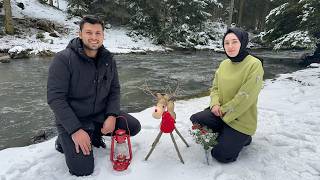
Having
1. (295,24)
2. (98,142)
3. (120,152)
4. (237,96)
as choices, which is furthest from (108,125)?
(295,24)

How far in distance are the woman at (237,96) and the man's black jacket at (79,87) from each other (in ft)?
4.34

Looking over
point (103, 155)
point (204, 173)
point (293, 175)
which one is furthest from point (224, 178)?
point (103, 155)

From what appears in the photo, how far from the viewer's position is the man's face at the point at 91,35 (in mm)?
3506

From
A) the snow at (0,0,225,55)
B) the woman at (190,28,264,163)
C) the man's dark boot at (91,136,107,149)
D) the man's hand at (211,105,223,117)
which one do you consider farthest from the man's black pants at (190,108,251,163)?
the snow at (0,0,225,55)

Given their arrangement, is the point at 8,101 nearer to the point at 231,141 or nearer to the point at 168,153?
the point at 168,153

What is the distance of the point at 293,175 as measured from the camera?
3486 mm

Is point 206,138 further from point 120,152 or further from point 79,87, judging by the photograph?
point 79,87

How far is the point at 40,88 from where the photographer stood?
347 inches

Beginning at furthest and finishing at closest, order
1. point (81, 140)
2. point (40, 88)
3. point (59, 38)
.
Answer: point (59, 38) < point (40, 88) < point (81, 140)

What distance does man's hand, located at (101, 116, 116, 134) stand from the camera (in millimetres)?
3744

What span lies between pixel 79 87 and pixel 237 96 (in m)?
1.79

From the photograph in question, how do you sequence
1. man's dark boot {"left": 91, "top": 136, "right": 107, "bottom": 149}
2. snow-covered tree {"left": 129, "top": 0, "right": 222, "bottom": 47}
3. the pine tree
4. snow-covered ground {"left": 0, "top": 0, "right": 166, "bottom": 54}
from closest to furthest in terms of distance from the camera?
man's dark boot {"left": 91, "top": 136, "right": 107, "bottom": 149} < snow-covered ground {"left": 0, "top": 0, "right": 166, "bottom": 54} < the pine tree < snow-covered tree {"left": 129, "top": 0, "right": 222, "bottom": 47}

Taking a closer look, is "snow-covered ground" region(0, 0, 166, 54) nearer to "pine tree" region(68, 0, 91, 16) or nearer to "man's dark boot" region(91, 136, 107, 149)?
"pine tree" region(68, 0, 91, 16)

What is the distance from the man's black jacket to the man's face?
110mm
